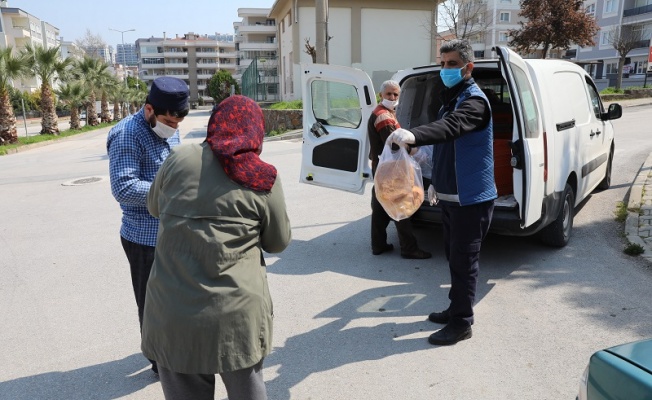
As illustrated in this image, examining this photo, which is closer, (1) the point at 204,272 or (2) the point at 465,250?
(1) the point at 204,272

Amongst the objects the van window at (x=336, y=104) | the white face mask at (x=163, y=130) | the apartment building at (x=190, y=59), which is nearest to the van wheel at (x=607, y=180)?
the van window at (x=336, y=104)

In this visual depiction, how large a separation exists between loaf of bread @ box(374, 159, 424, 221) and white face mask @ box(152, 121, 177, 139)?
1558mm

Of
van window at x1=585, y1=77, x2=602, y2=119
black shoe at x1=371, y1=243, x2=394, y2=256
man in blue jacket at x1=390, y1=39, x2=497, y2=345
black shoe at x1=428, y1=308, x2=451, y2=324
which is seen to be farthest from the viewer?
van window at x1=585, y1=77, x2=602, y2=119

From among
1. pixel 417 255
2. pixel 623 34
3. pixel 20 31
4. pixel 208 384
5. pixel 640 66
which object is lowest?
pixel 417 255

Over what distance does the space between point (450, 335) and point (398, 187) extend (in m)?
1.14

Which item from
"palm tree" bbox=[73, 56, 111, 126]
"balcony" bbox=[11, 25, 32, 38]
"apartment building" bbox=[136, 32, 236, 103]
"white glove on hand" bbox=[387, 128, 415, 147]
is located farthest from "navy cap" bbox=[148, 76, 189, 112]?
"apartment building" bbox=[136, 32, 236, 103]

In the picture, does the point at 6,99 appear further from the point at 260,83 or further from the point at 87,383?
the point at 87,383

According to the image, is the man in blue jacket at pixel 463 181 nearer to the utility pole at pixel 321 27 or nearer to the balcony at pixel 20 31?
the utility pole at pixel 321 27

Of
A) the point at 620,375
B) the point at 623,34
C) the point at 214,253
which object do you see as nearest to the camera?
the point at 620,375

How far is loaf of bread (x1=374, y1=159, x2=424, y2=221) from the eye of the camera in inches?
148

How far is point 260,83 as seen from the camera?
3516 cm

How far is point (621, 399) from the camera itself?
5.08ft

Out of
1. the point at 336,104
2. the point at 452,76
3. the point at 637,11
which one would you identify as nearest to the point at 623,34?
the point at 637,11

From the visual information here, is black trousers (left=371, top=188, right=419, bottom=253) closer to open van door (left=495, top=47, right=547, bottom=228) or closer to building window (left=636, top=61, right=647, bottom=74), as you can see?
open van door (left=495, top=47, right=547, bottom=228)
